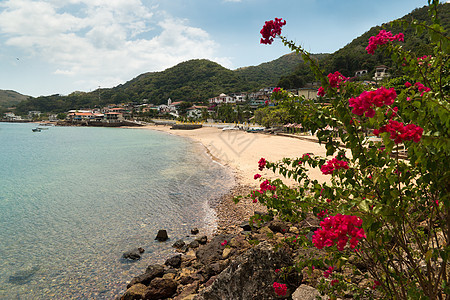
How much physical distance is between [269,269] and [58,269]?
8287 mm

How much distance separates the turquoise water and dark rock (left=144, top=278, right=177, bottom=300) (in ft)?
4.88

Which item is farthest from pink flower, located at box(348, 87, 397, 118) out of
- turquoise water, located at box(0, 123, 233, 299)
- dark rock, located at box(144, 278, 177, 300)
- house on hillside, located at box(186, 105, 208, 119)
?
house on hillside, located at box(186, 105, 208, 119)

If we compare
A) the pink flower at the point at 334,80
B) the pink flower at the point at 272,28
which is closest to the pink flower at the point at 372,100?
the pink flower at the point at 334,80

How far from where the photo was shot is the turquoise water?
7984 mm

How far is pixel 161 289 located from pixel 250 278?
3579mm

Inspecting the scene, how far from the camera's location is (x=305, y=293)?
427cm

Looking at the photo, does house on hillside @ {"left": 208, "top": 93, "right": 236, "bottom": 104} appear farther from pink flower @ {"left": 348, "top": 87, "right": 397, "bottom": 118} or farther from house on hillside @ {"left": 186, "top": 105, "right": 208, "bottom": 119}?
pink flower @ {"left": 348, "top": 87, "right": 397, "bottom": 118}

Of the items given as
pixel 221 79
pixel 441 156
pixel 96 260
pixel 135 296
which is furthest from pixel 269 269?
pixel 221 79

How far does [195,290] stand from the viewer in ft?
21.2

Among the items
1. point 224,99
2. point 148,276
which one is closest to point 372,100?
point 148,276

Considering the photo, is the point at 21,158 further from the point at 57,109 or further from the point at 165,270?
the point at 57,109

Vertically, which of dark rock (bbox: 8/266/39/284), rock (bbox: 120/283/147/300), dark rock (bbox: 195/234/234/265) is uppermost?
dark rock (bbox: 195/234/234/265)

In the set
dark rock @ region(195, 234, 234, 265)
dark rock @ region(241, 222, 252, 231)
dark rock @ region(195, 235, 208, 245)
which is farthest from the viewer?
dark rock @ region(241, 222, 252, 231)

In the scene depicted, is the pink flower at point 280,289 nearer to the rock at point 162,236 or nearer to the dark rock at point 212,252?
the dark rock at point 212,252
